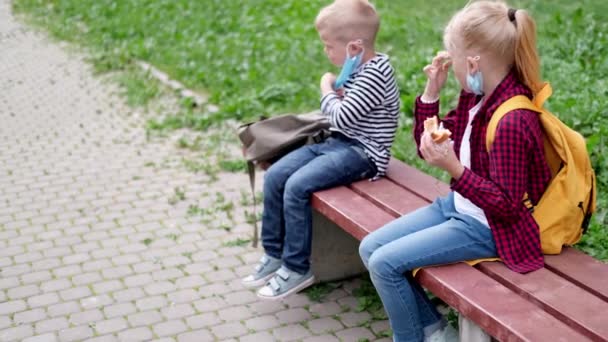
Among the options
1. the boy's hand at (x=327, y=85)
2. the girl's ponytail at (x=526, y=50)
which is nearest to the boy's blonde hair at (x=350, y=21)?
the boy's hand at (x=327, y=85)

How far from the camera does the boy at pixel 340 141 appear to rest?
13.0ft

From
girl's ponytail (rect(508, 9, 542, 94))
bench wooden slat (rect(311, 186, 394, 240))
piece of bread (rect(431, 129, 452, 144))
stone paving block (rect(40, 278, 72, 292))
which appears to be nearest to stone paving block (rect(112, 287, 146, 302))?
stone paving block (rect(40, 278, 72, 292))

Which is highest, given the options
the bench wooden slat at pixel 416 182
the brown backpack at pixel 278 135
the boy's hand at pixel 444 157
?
the boy's hand at pixel 444 157

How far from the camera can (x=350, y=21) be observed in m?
3.93

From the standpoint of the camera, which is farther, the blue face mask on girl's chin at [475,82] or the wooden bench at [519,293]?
the blue face mask on girl's chin at [475,82]

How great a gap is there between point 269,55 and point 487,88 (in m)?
5.75

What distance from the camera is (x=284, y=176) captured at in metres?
4.12

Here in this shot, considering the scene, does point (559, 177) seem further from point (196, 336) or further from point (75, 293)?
point (75, 293)

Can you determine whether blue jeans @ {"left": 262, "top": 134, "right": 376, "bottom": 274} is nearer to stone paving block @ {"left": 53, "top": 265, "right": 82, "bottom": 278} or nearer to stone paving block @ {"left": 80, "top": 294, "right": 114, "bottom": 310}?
stone paving block @ {"left": 80, "top": 294, "right": 114, "bottom": 310}

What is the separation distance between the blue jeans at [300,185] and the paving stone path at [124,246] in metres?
0.31

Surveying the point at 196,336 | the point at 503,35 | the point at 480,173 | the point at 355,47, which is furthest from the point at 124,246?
the point at 503,35

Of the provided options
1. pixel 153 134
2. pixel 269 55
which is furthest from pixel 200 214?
pixel 269 55

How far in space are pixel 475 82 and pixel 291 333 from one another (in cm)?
148

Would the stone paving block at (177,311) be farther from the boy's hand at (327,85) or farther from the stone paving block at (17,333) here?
the boy's hand at (327,85)
